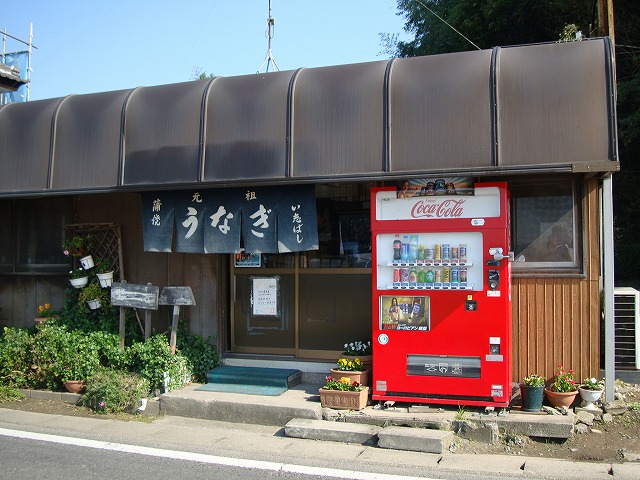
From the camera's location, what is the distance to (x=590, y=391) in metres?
7.44

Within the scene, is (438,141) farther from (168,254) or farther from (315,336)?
(168,254)

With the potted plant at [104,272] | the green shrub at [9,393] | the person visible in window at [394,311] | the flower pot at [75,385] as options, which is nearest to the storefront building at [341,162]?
the potted plant at [104,272]

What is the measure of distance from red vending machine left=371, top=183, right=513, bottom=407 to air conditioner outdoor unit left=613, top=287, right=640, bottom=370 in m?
1.93

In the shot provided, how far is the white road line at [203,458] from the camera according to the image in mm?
6039

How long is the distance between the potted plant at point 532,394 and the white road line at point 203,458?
7.12ft

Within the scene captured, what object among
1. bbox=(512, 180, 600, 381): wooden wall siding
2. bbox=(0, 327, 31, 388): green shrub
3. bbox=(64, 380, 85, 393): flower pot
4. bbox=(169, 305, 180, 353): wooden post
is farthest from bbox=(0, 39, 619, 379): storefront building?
bbox=(0, 327, 31, 388): green shrub

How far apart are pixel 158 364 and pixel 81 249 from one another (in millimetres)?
3188

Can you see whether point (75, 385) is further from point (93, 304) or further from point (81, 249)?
point (81, 249)

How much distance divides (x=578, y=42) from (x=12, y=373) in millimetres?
9903

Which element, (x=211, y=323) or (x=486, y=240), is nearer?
(x=486, y=240)

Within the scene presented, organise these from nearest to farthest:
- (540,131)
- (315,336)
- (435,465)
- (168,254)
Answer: (435,465), (540,131), (315,336), (168,254)

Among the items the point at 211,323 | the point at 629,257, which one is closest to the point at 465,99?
the point at 211,323

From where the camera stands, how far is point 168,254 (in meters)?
10.4

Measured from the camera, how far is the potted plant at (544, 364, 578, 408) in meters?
7.46
